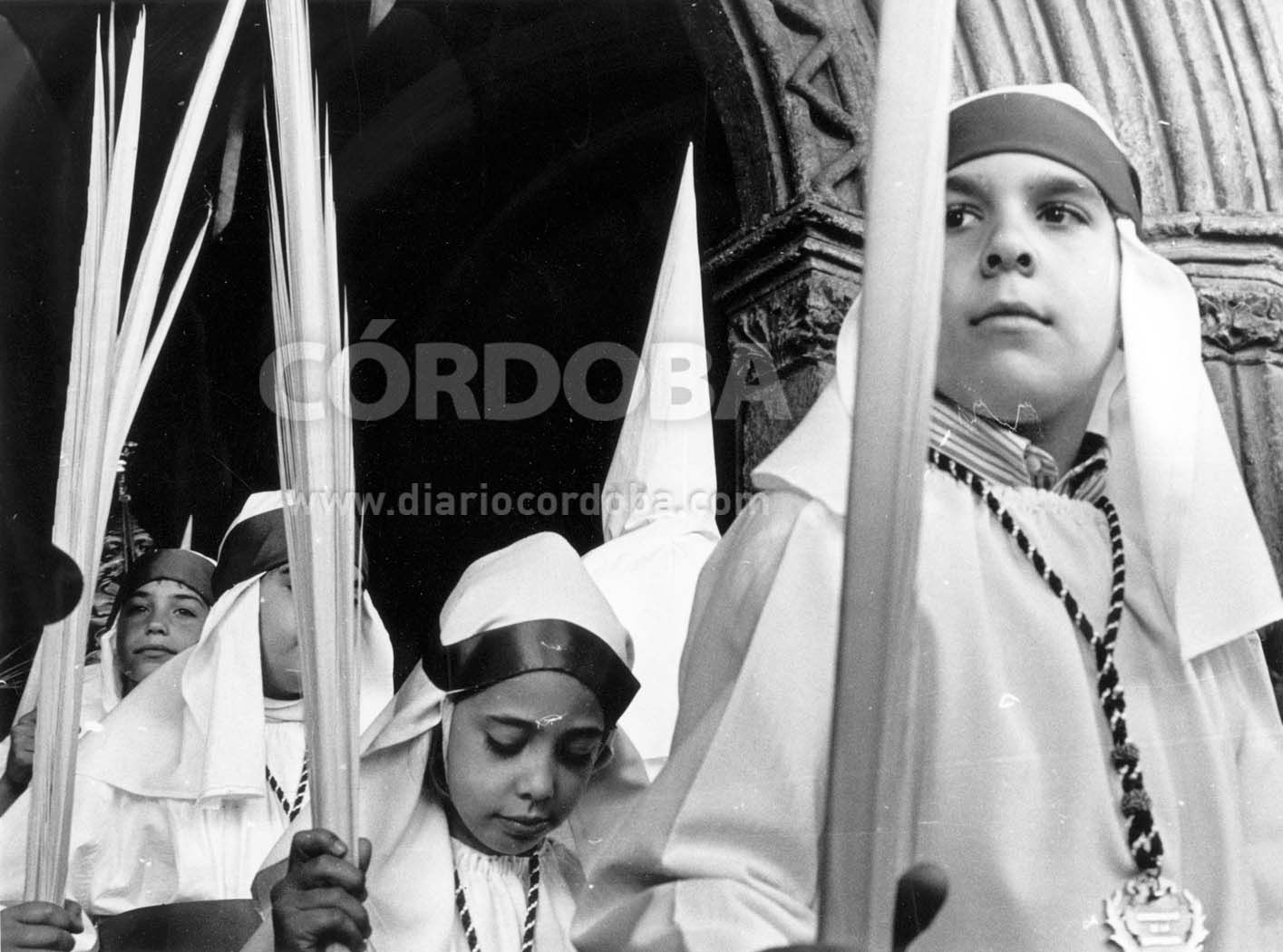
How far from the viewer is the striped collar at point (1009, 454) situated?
3.42 m

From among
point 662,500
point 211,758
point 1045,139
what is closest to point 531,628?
point 662,500

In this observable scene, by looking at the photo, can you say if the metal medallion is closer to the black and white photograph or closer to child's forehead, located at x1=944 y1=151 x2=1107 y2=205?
the black and white photograph

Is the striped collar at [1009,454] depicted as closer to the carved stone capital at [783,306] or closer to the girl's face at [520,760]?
the carved stone capital at [783,306]

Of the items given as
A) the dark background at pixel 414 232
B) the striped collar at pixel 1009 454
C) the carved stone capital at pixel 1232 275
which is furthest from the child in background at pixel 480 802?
the carved stone capital at pixel 1232 275

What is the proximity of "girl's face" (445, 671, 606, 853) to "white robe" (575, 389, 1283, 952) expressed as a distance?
15cm

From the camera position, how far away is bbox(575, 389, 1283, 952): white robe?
10.5ft

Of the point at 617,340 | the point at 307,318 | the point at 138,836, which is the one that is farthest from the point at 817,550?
the point at 138,836

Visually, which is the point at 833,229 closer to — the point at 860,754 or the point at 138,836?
the point at 860,754

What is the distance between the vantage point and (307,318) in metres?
3.73

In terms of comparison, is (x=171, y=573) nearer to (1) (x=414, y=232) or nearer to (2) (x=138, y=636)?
(2) (x=138, y=636)

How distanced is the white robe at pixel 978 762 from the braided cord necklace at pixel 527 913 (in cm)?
13

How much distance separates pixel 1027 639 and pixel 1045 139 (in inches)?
35.4

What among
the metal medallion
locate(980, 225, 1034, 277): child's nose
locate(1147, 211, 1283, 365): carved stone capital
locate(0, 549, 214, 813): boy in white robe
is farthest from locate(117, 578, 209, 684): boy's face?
locate(1147, 211, 1283, 365): carved stone capital

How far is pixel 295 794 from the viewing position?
365 cm
